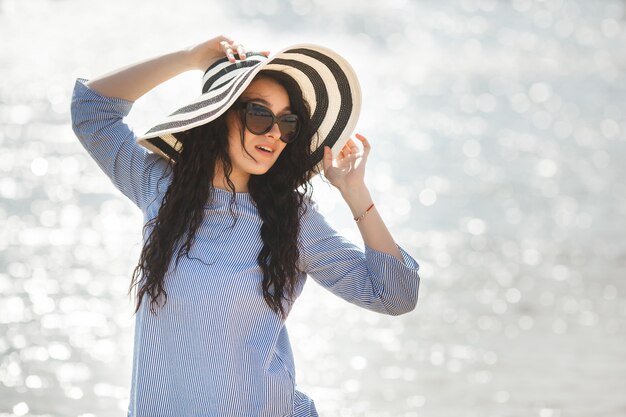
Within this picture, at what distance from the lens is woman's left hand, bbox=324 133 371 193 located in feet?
10.1

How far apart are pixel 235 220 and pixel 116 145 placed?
44 centimetres

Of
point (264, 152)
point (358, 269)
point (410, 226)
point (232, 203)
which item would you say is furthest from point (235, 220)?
point (410, 226)

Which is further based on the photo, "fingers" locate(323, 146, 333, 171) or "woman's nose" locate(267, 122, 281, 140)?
"fingers" locate(323, 146, 333, 171)

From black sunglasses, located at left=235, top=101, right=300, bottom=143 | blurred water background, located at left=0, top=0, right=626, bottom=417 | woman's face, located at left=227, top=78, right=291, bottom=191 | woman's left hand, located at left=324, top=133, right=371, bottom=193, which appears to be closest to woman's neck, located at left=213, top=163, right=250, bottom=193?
woman's face, located at left=227, top=78, right=291, bottom=191

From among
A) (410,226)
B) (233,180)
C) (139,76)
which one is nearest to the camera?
(233,180)

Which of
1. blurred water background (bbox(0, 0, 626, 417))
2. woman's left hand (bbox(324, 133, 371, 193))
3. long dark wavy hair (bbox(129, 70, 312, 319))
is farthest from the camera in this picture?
blurred water background (bbox(0, 0, 626, 417))

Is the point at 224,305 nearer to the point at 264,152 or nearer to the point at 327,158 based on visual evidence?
the point at 264,152

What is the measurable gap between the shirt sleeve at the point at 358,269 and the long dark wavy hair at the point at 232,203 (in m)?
0.07

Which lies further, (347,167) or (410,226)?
(410,226)

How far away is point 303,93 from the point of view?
10.3 feet

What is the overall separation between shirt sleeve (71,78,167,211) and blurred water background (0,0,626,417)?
286 centimetres

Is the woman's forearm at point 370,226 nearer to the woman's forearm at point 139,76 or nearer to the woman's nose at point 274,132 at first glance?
the woman's nose at point 274,132

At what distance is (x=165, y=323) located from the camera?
2736 mm

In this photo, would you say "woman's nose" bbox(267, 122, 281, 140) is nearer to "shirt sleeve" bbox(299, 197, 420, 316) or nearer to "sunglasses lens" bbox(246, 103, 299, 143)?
"sunglasses lens" bbox(246, 103, 299, 143)
